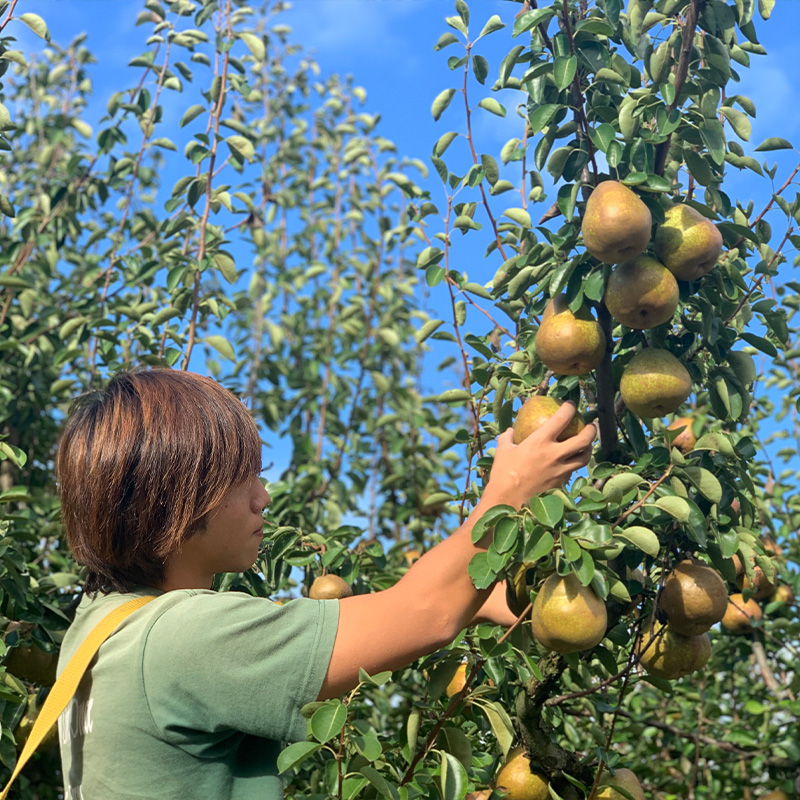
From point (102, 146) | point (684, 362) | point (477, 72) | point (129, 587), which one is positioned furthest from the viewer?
point (102, 146)

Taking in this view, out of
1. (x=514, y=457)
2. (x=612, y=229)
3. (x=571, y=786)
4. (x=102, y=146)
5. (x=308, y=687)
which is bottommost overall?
(x=571, y=786)

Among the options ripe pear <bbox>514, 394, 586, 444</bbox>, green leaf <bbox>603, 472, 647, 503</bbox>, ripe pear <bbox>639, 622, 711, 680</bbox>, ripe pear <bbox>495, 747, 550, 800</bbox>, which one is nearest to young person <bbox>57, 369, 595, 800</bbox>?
green leaf <bbox>603, 472, 647, 503</bbox>

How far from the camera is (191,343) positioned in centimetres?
300

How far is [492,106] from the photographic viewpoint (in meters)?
2.69

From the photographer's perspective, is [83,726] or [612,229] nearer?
[83,726]

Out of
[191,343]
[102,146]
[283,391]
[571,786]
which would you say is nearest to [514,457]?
[571,786]

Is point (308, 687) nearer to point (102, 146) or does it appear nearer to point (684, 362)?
point (684, 362)

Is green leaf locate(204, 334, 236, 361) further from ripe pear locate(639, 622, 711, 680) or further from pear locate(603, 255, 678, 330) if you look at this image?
ripe pear locate(639, 622, 711, 680)

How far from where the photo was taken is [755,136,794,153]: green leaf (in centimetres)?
237

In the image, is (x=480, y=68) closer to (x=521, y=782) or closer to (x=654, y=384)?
(x=654, y=384)

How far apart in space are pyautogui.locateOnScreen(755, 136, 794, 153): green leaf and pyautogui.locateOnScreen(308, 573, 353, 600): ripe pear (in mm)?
1520

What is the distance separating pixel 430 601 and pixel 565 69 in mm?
1134

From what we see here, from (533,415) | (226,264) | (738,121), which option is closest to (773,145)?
(738,121)

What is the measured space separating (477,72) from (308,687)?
1776mm
